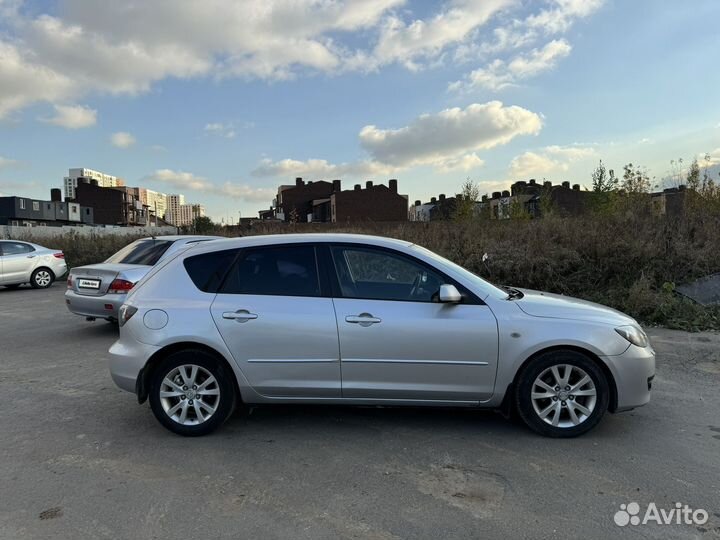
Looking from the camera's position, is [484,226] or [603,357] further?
[484,226]

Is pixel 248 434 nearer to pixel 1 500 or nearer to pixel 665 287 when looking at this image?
pixel 1 500

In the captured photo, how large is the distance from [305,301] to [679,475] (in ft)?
9.52

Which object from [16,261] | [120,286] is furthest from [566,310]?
[16,261]

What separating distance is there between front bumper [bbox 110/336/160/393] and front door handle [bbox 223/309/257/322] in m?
0.63

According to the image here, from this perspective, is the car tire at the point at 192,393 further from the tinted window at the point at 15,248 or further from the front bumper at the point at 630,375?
the tinted window at the point at 15,248

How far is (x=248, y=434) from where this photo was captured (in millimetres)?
4234

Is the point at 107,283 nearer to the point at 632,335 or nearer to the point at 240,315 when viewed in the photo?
the point at 240,315

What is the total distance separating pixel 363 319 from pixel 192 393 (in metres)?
1.53

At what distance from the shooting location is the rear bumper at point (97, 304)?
306 inches

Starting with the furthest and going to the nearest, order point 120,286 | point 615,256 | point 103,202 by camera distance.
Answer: point 103,202 → point 615,256 → point 120,286

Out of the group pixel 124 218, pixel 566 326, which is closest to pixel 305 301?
pixel 566 326

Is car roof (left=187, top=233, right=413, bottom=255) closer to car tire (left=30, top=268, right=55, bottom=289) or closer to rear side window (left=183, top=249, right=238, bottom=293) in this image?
rear side window (left=183, top=249, right=238, bottom=293)

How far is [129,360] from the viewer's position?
423cm

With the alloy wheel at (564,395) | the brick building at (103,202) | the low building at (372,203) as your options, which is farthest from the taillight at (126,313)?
the brick building at (103,202)
